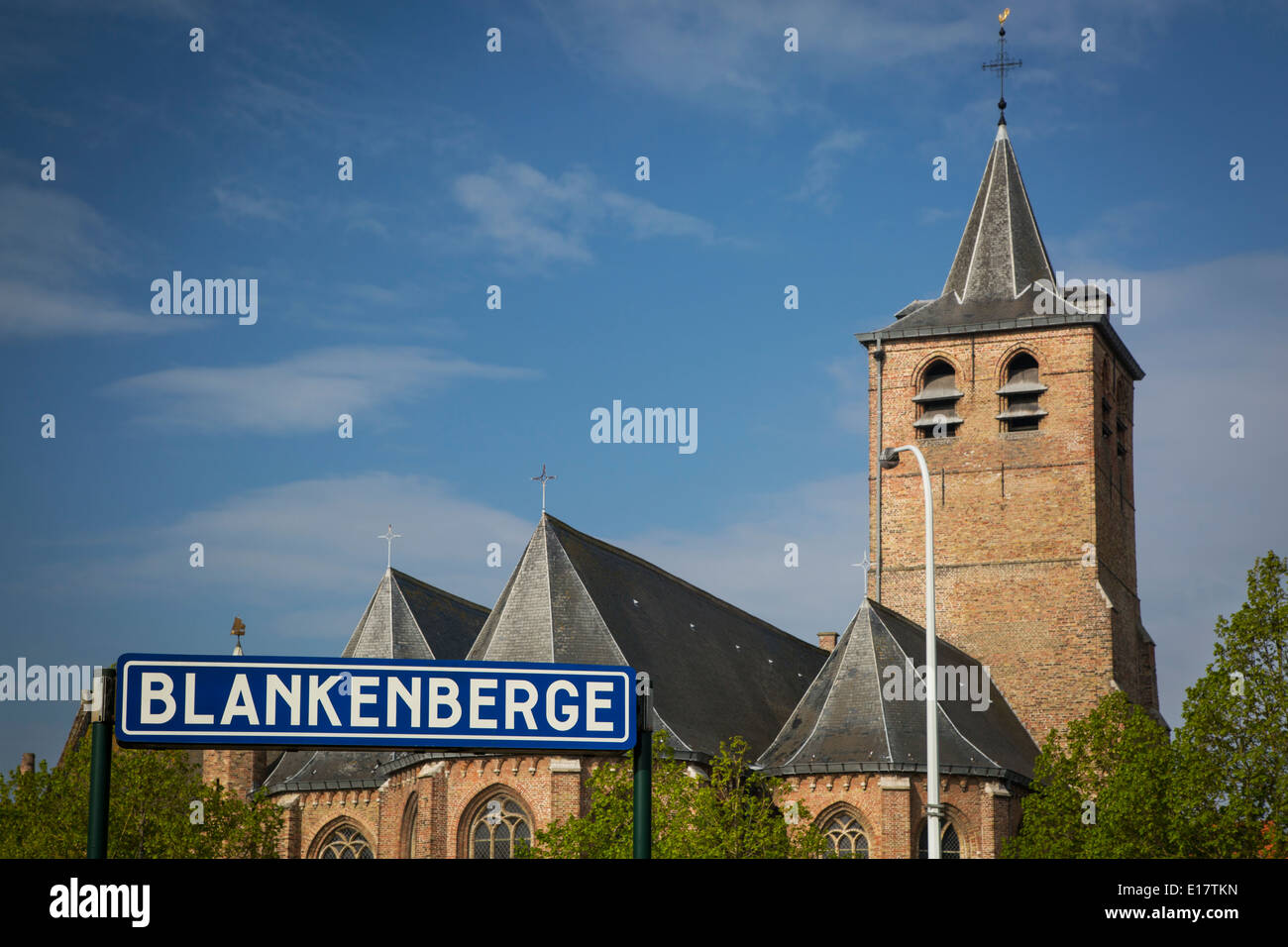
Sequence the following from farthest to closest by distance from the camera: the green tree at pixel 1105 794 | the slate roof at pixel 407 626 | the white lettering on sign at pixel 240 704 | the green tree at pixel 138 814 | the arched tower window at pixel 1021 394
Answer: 1. the arched tower window at pixel 1021 394
2. the slate roof at pixel 407 626
3. the green tree at pixel 138 814
4. the green tree at pixel 1105 794
5. the white lettering on sign at pixel 240 704

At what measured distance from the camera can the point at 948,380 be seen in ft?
167

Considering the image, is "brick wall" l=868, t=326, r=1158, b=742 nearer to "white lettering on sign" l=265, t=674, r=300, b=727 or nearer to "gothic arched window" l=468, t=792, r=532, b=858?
"gothic arched window" l=468, t=792, r=532, b=858

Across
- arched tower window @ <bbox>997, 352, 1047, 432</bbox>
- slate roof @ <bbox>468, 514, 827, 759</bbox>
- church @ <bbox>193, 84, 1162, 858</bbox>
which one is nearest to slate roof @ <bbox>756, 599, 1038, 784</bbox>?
church @ <bbox>193, 84, 1162, 858</bbox>

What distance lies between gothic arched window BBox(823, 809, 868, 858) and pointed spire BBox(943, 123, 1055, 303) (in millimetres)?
20063

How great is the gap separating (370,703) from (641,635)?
99.1ft

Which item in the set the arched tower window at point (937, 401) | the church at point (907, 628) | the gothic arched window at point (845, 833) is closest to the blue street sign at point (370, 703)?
the church at point (907, 628)

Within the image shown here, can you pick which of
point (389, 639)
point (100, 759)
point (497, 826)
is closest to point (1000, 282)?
point (389, 639)

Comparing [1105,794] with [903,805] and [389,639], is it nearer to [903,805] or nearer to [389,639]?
[903,805]

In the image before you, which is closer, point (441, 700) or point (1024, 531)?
point (441, 700)

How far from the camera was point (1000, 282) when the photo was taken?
51594 millimetres

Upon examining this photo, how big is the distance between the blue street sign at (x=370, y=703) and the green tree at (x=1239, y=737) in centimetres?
→ 1847

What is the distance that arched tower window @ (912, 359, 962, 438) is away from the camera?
50.1 meters

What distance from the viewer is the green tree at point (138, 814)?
3531 cm

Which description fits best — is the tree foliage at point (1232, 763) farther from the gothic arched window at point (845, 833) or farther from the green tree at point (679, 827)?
the gothic arched window at point (845, 833)
